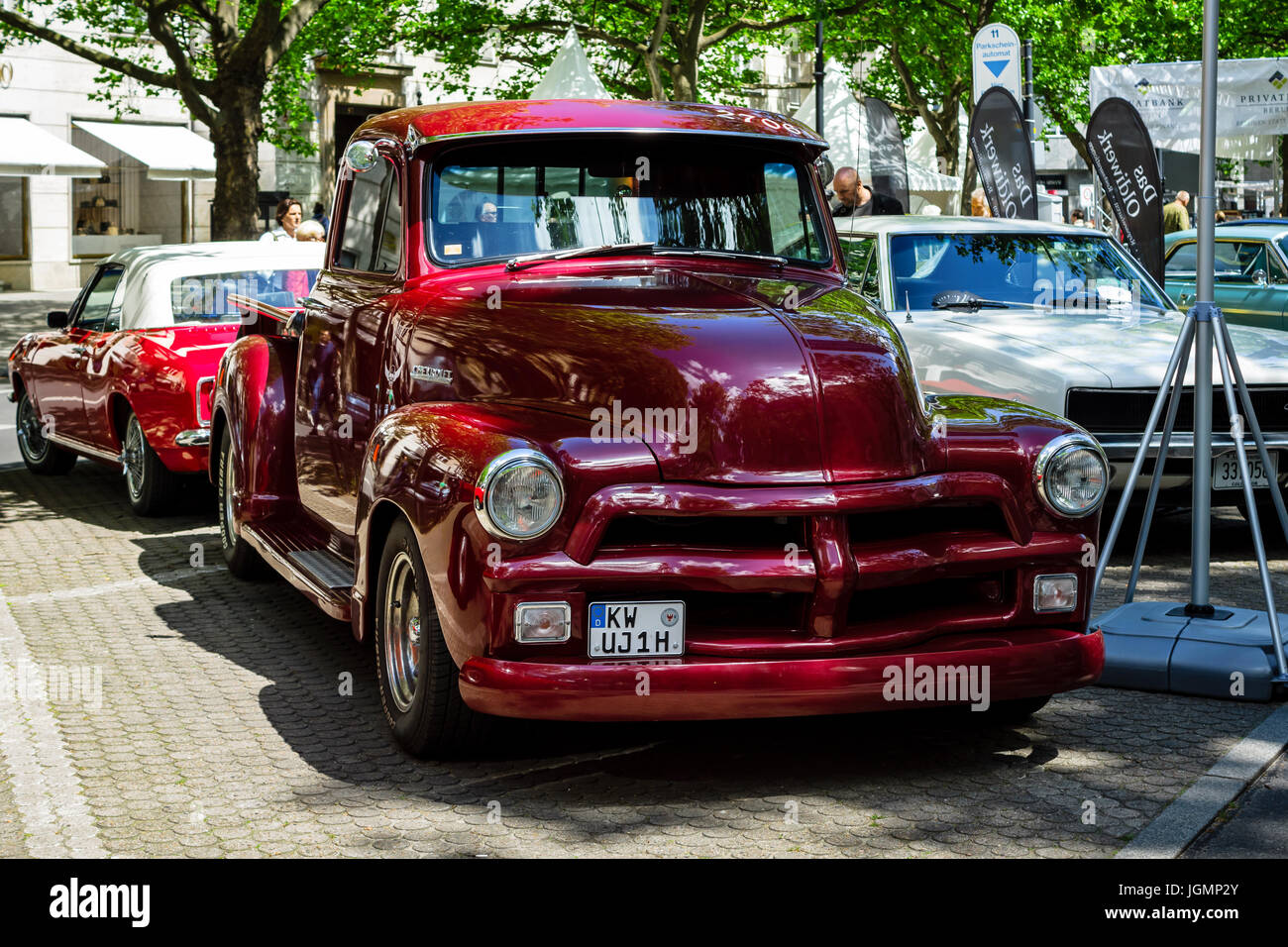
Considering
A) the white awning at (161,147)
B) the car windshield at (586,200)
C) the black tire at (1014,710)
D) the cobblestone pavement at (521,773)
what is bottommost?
the cobblestone pavement at (521,773)

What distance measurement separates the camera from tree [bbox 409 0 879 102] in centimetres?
2412

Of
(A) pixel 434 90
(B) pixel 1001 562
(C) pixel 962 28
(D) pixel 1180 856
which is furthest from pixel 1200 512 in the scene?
(A) pixel 434 90

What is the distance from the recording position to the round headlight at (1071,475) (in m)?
5.25

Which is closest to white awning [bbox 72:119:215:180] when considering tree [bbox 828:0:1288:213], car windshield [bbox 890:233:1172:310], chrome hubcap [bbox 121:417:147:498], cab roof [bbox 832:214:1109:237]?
tree [bbox 828:0:1288:213]

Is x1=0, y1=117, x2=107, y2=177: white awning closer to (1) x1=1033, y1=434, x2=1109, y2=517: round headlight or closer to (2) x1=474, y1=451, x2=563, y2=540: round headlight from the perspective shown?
(2) x1=474, y1=451, x2=563, y2=540: round headlight

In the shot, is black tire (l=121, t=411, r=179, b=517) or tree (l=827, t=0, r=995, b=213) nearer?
black tire (l=121, t=411, r=179, b=517)

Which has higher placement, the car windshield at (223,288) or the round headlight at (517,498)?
the car windshield at (223,288)

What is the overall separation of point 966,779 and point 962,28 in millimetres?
32232

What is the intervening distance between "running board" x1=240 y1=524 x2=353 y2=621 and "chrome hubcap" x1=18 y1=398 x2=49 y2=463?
217 inches

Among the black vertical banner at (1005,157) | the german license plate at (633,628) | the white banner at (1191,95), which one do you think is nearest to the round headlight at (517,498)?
the german license plate at (633,628)

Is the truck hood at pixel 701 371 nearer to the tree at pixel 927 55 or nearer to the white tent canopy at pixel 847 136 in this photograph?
the white tent canopy at pixel 847 136

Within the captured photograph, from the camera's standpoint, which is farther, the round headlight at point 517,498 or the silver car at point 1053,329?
the silver car at point 1053,329

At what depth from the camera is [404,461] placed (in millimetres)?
5246

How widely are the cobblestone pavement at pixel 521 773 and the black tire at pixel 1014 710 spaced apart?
0.06m
